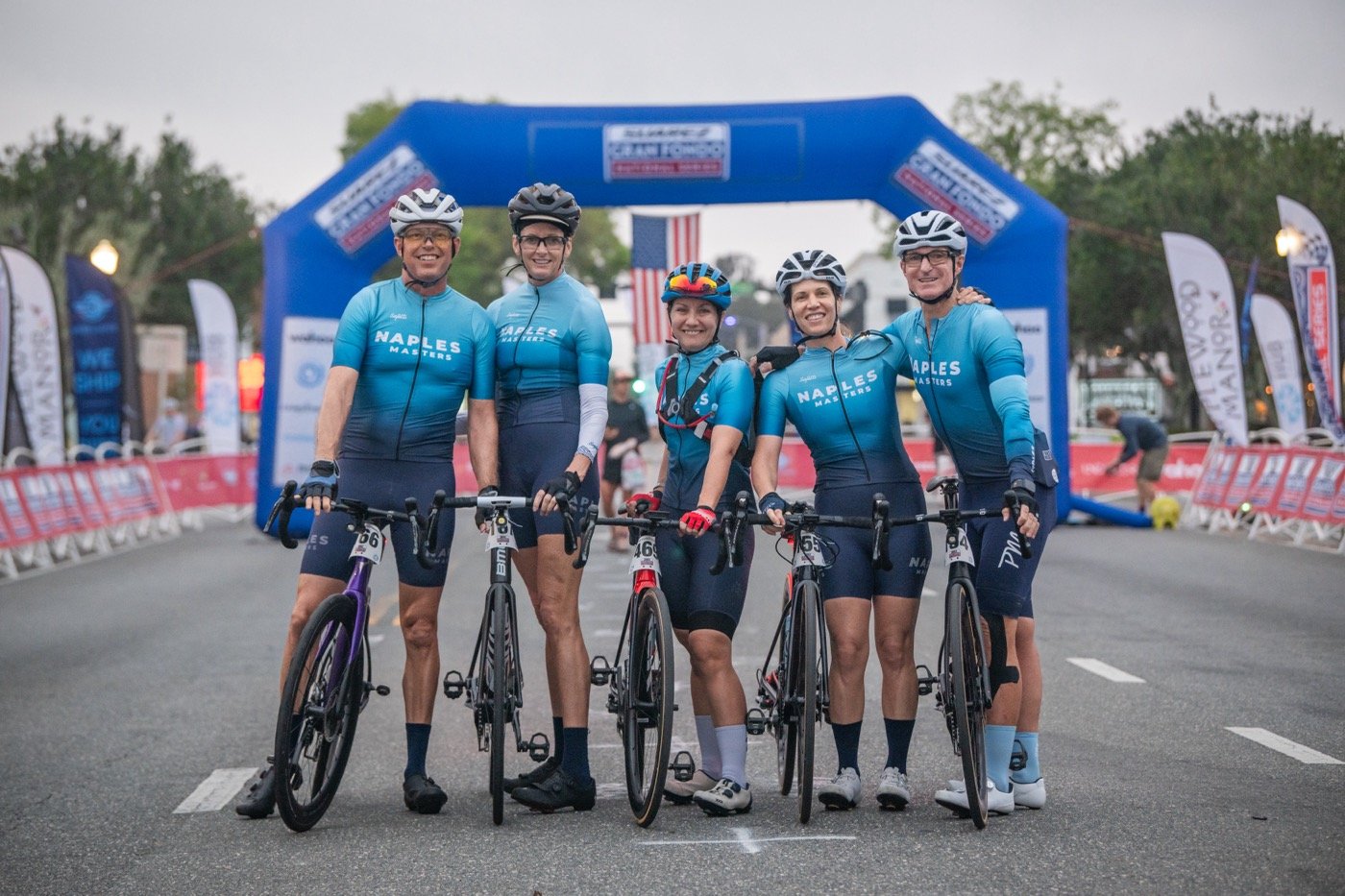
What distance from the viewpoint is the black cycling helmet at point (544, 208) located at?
20.7 feet

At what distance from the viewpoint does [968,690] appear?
5.75 meters

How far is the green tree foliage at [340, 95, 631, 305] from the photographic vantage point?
75.9 m

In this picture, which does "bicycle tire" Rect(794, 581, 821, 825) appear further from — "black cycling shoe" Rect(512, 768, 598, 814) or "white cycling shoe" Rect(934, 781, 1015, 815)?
"black cycling shoe" Rect(512, 768, 598, 814)

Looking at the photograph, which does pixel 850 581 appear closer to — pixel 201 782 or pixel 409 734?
pixel 409 734

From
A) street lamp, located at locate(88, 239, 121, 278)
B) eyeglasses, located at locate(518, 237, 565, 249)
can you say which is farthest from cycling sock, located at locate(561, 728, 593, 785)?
street lamp, located at locate(88, 239, 121, 278)

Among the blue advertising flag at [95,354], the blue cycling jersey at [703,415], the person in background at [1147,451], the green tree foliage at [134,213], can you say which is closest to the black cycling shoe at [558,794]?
the blue cycling jersey at [703,415]

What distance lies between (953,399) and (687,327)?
1.04m

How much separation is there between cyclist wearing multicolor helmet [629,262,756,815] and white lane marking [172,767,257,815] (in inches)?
67.8

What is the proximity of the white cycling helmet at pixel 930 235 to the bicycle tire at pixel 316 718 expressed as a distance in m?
2.43

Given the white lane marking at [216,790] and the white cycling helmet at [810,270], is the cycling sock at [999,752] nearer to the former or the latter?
the white cycling helmet at [810,270]

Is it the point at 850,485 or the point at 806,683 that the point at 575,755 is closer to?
the point at 806,683

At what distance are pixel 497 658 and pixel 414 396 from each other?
1.12 m

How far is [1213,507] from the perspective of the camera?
2292 centimetres

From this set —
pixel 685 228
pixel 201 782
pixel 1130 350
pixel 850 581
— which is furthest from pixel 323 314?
pixel 1130 350
